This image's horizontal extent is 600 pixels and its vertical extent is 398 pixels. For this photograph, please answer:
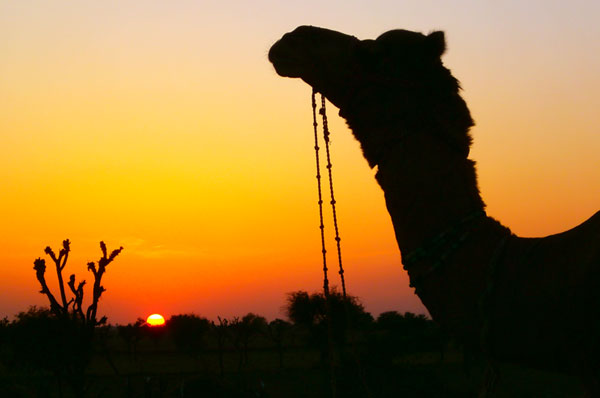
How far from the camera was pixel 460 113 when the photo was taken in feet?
10.3

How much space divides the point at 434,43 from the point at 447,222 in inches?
31.3

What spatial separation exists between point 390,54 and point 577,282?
1237 mm

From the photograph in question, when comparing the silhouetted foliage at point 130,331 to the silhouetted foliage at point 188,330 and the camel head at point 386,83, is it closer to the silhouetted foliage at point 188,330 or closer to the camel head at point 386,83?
the silhouetted foliage at point 188,330

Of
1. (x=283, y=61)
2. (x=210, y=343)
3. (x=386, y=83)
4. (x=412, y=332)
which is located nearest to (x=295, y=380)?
(x=412, y=332)

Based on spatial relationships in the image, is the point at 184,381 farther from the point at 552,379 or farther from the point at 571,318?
the point at 552,379

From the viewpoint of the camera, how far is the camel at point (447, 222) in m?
2.60

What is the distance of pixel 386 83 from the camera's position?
3.13 meters

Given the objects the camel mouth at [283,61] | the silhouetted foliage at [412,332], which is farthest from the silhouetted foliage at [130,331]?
the camel mouth at [283,61]

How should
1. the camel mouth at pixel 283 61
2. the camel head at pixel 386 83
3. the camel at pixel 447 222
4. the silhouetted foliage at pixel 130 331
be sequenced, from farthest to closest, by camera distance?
the silhouetted foliage at pixel 130 331 → the camel mouth at pixel 283 61 → the camel head at pixel 386 83 → the camel at pixel 447 222

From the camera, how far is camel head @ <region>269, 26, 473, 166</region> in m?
3.08

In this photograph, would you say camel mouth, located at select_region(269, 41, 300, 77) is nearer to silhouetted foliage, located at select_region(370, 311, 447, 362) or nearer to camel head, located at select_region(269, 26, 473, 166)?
camel head, located at select_region(269, 26, 473, 166)

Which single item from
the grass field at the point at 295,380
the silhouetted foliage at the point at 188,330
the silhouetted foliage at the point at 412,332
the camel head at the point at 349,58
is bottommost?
the grass field at the point at 295,380

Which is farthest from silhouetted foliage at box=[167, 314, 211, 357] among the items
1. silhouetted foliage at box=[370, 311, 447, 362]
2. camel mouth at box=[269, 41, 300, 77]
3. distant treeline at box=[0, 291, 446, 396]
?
camel mouth at box=[269, 41, 300, 77]

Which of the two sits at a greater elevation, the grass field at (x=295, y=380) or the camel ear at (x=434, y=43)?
the camel ear at (x=434, y=43)
